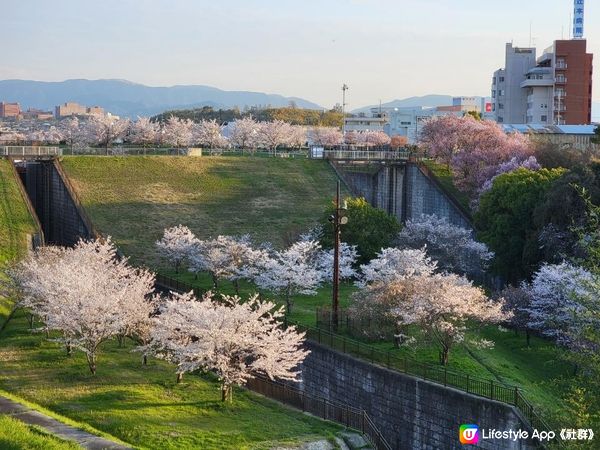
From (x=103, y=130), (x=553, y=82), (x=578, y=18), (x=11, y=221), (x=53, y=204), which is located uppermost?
(x=578, y=18)

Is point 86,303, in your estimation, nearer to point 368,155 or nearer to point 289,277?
point 289,277

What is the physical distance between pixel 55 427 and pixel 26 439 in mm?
1871

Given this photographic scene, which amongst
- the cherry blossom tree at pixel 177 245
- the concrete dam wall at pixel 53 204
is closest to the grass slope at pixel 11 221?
the concrete dam wall at pixel 53 204

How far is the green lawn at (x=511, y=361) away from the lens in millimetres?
24344

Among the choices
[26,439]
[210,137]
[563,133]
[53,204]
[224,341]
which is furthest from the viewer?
[210,137]

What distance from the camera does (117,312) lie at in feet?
87.4

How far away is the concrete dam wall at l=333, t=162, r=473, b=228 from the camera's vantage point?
57219 mm

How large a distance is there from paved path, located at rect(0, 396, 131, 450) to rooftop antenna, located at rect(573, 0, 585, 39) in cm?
9973

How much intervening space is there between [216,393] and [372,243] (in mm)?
19472

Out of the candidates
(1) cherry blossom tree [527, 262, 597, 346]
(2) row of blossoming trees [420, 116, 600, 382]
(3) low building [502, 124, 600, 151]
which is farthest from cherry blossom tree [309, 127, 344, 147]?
(1) cherry blossom tree [527, 262, 597, 346]

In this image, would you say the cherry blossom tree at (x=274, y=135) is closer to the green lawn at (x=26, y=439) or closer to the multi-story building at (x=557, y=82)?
the multi-story building at (x=557, y=82)

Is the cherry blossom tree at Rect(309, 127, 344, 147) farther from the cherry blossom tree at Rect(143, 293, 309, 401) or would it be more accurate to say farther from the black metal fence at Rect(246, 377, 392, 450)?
the cherry blossom tree at Rect(143, 293, 309, 401)

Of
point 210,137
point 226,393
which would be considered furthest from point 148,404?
point 210,137

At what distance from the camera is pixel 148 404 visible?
76.2 feet
